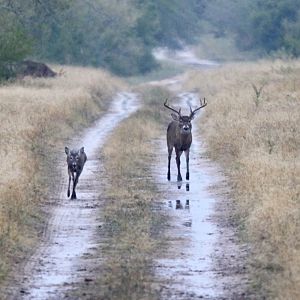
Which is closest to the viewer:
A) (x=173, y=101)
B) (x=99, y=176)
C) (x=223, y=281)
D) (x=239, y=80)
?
(x=223, y=281)

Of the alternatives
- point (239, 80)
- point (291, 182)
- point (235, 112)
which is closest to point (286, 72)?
point (239, 80)

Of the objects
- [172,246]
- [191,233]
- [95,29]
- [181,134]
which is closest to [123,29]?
[95,29]

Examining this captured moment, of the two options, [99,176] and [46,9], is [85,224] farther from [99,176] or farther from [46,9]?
[46,9]

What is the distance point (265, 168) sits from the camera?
18031 mm

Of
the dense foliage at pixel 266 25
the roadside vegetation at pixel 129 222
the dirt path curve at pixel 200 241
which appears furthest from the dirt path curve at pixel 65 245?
the dense foliage at pixel 266 25

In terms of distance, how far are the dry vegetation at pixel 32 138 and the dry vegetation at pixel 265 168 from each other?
301 cm

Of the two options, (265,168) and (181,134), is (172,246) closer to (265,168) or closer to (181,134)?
(265,168)

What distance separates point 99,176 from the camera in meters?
20.0

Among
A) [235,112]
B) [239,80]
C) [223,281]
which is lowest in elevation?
[223,281]

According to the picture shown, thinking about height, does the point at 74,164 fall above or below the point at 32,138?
below

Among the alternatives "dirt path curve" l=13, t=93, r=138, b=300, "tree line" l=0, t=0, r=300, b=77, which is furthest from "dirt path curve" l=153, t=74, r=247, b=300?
"tree line" l=0, t=0, r=300, b=77

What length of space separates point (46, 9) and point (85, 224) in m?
29.7

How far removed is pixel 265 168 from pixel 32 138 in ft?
25.8

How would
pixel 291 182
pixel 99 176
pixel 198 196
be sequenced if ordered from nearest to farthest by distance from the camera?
pixel 291 182
pixel 198 196
pixel 99 176
